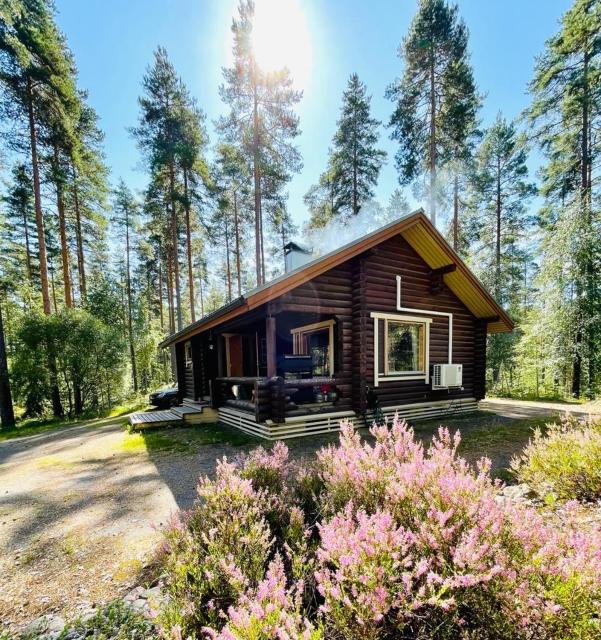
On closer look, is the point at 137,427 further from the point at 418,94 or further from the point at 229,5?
the point at 418,94

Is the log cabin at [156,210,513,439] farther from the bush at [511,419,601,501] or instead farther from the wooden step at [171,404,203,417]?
the bush at [511,419,601,501]

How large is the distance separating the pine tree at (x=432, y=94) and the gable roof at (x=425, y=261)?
600 centimetres

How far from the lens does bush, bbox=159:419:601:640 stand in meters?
1.34

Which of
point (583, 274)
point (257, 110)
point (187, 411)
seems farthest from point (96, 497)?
point (583, 274)

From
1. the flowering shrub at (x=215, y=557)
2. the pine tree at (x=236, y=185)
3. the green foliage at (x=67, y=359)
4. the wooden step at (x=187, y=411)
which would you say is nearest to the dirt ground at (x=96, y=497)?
the flowering shrub at (x=215, y=557)

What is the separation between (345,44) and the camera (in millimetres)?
10461

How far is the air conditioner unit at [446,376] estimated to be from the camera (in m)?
8.14

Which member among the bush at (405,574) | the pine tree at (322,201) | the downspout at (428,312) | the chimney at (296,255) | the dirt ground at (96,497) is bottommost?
the dirt ground at (96,497)

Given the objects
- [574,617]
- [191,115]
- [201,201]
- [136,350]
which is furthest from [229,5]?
[136,350]

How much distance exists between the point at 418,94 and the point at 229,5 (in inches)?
317

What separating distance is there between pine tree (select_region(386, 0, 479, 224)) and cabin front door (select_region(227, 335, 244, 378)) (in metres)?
9.90

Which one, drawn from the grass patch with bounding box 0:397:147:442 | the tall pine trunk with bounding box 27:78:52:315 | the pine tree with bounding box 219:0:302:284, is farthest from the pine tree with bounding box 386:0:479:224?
the grass patch with bounding box 0:397:147:442

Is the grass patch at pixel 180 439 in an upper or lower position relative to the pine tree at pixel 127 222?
lower

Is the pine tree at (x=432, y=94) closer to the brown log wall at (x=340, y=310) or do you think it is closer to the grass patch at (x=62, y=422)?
the brown log wall at (x=340, y=310)
